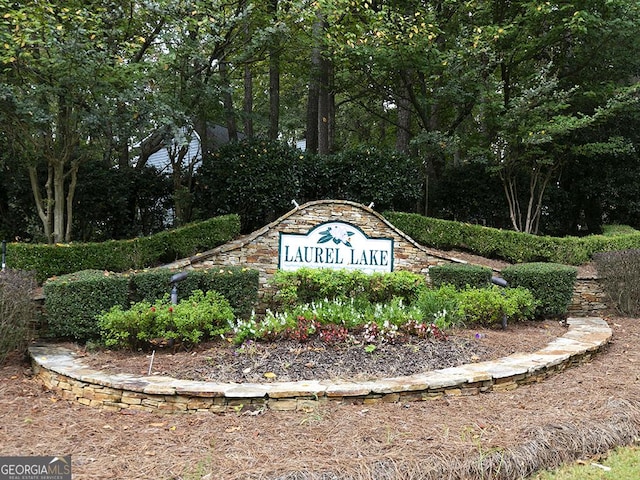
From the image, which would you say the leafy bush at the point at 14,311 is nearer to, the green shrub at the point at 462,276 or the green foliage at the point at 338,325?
the green foliage at the point at 338,325

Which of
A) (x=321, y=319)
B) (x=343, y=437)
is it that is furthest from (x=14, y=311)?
(x=343, y=437)

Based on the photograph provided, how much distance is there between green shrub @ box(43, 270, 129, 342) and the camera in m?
4.71

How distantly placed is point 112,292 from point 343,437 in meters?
2.99

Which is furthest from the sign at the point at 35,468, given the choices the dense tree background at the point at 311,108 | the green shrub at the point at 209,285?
the dense tree background at the point at 311,108

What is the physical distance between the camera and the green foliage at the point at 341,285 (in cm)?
631

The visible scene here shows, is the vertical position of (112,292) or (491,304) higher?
(112,292)

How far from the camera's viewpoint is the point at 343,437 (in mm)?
2947

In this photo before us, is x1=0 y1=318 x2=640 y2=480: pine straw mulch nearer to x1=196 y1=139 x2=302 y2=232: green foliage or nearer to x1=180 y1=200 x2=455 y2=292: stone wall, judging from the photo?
x1=180 y1=200 x2=455 y2=292: stone wall

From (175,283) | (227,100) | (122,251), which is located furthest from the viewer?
(227,100)

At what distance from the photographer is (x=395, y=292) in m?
6.51

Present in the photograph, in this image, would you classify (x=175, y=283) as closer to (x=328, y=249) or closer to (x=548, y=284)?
(x=328, y=249)

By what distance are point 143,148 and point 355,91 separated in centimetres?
574

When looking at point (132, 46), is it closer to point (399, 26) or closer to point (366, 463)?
point (399, 26)

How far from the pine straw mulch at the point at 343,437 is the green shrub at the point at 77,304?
953 mm
